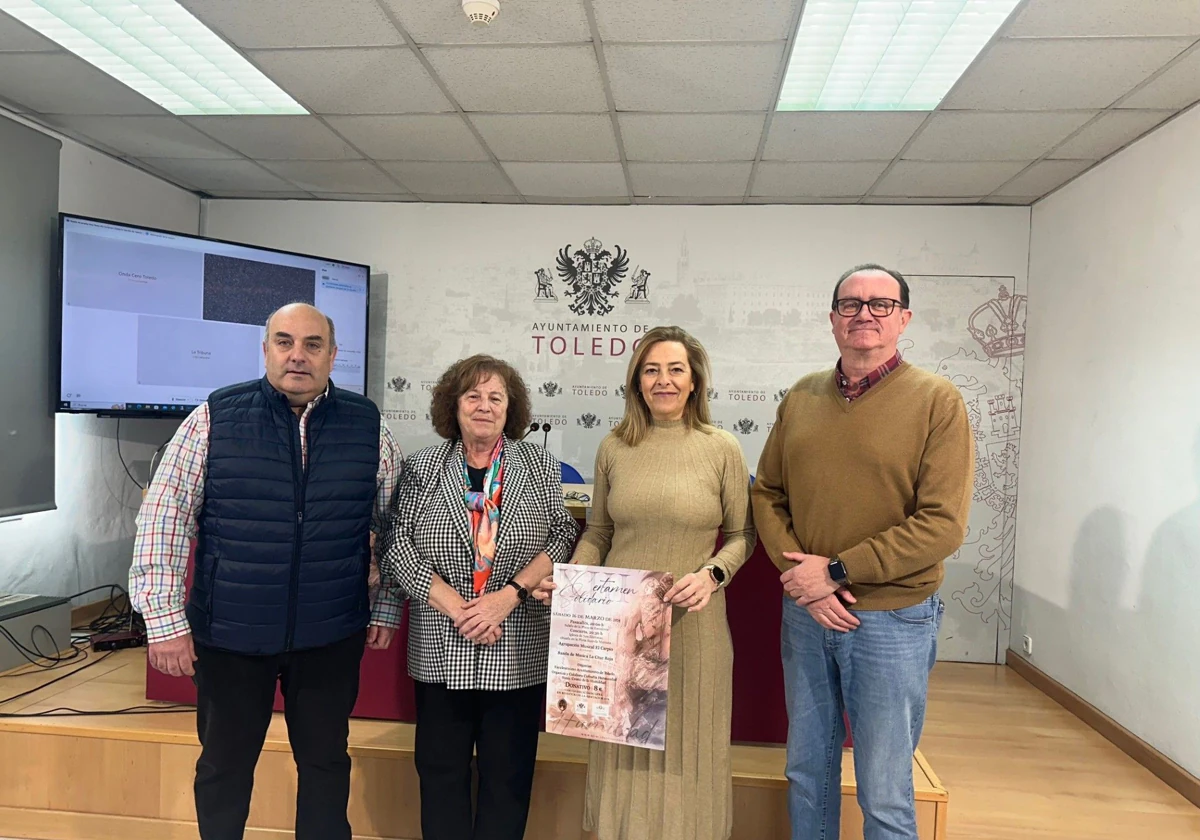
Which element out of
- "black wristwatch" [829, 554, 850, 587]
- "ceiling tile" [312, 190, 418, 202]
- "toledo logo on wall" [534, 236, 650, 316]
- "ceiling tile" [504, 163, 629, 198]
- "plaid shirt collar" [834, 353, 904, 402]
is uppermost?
"ceiling tile" [504, 163, 629, 198]

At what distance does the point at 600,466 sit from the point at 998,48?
1.97m

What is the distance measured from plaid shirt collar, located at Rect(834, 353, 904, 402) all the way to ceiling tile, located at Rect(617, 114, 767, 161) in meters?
1.74

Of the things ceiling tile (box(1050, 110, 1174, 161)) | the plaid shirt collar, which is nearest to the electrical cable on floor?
the plaid shirt collar

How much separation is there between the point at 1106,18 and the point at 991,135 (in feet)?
3.19

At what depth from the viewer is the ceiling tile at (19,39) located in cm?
246

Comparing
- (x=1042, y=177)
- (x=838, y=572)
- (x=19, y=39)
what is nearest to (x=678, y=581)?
(x=838, y=572)

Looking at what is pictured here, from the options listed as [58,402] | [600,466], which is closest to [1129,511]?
[600,466]

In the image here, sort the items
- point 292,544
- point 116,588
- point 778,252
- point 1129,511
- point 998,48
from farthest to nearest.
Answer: point 778,252, point 116,588, point 1129,511, point 998,48, point 292,544

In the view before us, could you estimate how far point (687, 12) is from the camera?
2.25 meters

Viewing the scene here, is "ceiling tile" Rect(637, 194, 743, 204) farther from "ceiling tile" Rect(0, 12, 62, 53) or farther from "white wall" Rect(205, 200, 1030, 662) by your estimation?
"ceiling tile" Rect(0, 12, 62, 53)

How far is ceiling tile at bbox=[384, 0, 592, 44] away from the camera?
2238 millimetres

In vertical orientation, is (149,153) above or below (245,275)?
above

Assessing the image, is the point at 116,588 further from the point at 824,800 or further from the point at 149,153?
the point at 824,800

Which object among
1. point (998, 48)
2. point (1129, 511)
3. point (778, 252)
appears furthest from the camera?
point (778, 252)
